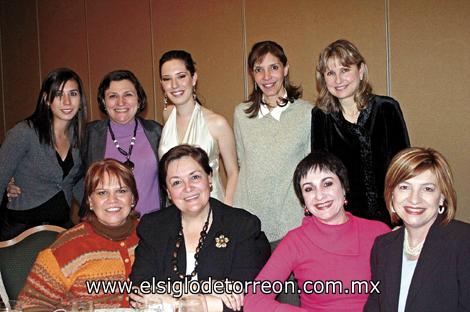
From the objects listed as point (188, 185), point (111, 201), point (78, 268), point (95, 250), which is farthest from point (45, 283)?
point (188, 185)

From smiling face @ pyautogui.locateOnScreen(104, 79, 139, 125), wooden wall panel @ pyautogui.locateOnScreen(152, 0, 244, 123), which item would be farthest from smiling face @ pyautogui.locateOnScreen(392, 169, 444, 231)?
wooden wall panel @ pyautogui.locateOnScreen(152, 0, 244, 123)

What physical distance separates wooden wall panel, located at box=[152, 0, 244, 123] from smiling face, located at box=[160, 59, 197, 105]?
64.2 inches

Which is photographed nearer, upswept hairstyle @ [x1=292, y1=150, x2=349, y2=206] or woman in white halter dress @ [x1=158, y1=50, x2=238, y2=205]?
upswept hairstyle @ [x1=292, y1=150, x2=349, y2=206]

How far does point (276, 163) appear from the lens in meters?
3.27

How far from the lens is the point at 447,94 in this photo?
3.97 m

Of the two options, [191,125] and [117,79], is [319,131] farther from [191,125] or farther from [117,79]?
[117,79]

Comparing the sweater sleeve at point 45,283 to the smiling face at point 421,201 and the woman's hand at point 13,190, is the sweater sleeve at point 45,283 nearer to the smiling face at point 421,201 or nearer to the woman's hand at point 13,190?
the woman's hand at point 13,190

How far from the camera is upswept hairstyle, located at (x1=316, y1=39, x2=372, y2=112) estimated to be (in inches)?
117

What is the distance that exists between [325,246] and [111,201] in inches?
40.9

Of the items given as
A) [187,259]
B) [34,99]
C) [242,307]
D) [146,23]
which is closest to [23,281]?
[187,259]

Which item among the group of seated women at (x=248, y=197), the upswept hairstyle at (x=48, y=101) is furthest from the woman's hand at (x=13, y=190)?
the upswept hairstyle at (x=48, y=101)

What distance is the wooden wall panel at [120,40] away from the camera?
5781 millimetres

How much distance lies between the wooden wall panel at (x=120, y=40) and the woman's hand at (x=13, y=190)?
2.37 metres

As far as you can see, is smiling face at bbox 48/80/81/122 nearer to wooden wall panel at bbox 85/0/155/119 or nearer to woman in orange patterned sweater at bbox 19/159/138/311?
woman in orange patterned sweater at bbox 19/159/138/311
